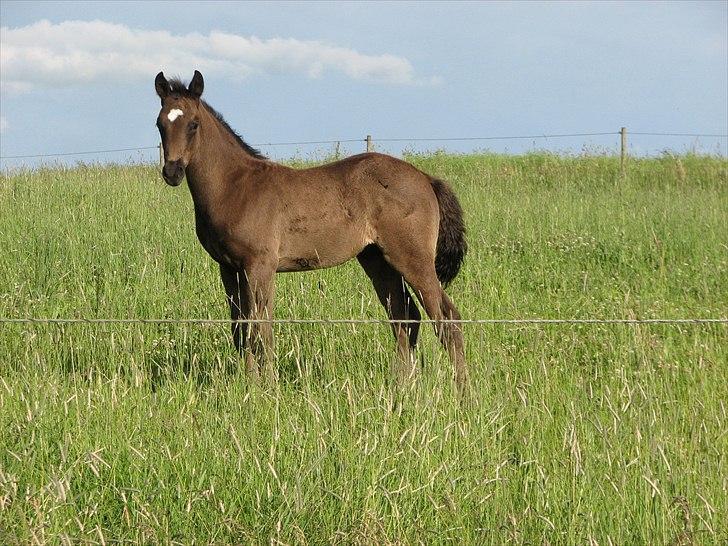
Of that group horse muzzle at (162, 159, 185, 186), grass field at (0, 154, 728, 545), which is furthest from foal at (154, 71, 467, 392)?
grass field at (0, 154, 728, 545)

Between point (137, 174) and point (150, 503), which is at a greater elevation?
point (137, 174)

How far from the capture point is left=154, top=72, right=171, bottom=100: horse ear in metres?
6.65

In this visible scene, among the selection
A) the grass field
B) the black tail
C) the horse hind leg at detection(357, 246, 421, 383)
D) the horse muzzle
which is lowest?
the grass field

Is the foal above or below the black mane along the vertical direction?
below

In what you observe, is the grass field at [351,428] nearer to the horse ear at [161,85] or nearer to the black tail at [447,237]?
the black tail at [447,237]

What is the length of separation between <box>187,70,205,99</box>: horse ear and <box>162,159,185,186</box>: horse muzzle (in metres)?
0.59

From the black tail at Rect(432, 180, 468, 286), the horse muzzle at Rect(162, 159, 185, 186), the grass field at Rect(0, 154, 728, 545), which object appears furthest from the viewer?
the black tail at Rect(432, 180, 468, 286)

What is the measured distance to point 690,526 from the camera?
3266 millimetres

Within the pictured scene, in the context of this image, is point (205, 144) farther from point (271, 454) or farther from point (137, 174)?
point (137, 174)

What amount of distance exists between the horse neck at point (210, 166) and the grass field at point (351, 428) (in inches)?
42.1

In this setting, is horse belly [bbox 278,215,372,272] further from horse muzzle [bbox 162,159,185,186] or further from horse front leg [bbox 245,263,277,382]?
horse muzzle [bbox 162,159,185,186]

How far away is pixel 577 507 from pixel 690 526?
0.42m

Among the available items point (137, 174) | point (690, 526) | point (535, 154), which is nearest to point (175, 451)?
point (690, 526)

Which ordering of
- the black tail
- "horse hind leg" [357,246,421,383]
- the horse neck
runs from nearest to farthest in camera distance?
the horse neck → "horse hind leg" [357,246,421,383] → the black tail
